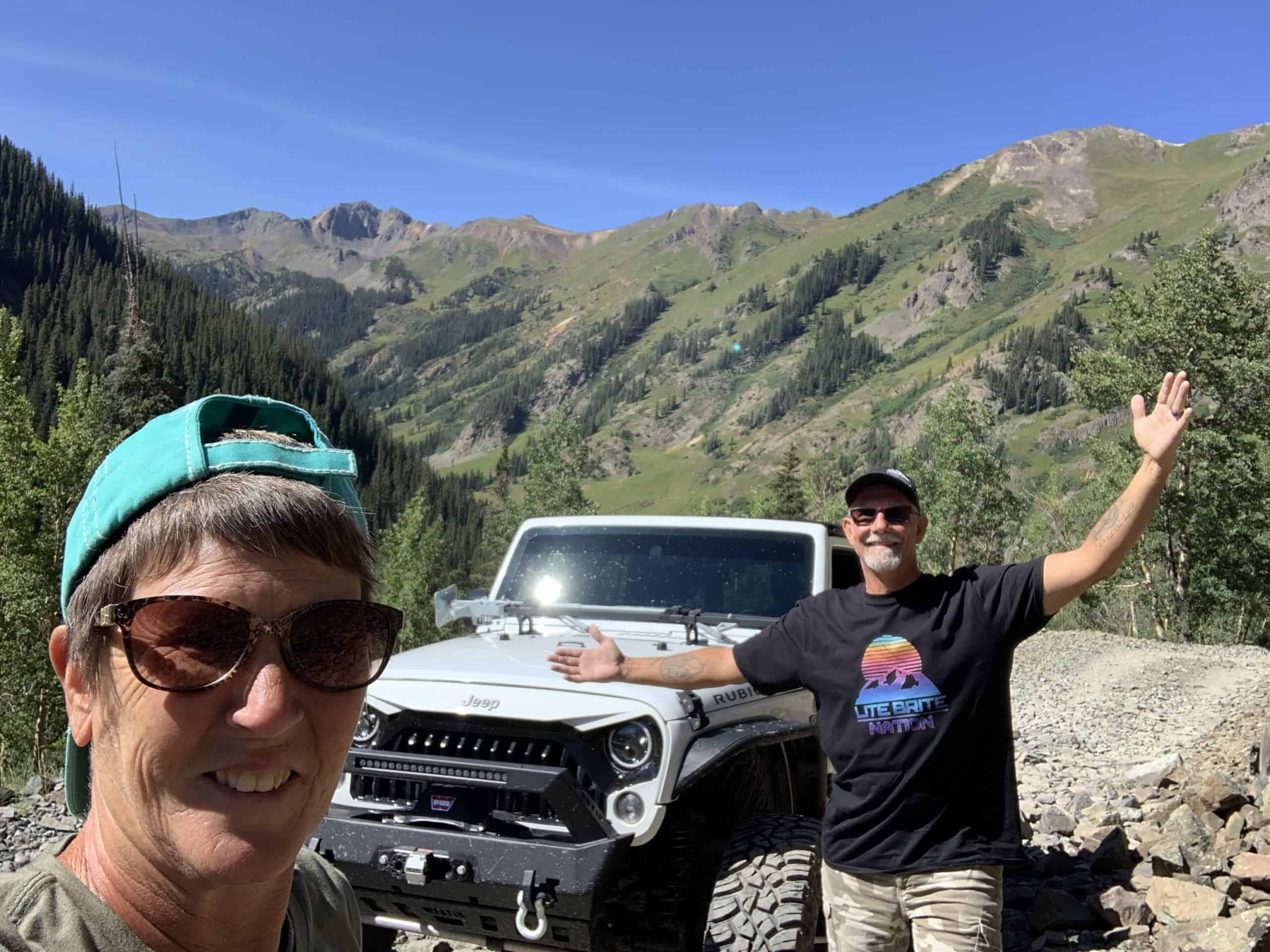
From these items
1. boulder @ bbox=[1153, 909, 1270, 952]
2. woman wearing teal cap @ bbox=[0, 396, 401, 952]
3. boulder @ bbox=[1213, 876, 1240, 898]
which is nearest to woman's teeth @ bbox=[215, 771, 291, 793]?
woman wearing teal cap @ bbox=[0, 396, 401, 952]

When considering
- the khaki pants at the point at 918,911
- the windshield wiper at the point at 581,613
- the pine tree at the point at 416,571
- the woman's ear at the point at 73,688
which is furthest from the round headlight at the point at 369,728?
the pine tree at the point at 416,571

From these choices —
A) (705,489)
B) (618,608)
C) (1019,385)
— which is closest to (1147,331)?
(618,608)

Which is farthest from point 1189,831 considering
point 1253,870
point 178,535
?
point 178,535

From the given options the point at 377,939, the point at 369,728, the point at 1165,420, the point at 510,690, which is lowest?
the point at 377,939

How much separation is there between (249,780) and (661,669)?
284 cm

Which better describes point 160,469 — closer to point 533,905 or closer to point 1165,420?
point 533,905

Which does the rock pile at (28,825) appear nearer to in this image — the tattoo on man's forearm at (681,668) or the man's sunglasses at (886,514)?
the tattoo on man's forearm at (681,668)

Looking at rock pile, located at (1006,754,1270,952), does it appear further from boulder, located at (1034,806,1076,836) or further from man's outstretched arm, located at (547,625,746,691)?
man's outstretched arm, located at (547,625,746,691)

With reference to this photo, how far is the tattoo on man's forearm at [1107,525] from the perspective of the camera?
3.30m

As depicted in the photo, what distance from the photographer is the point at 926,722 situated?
325 cm

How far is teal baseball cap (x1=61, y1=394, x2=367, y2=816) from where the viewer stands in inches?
44.6

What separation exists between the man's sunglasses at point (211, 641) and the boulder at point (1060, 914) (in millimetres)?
5159

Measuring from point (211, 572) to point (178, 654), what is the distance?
4.2 inches

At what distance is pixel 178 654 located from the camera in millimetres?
1097
